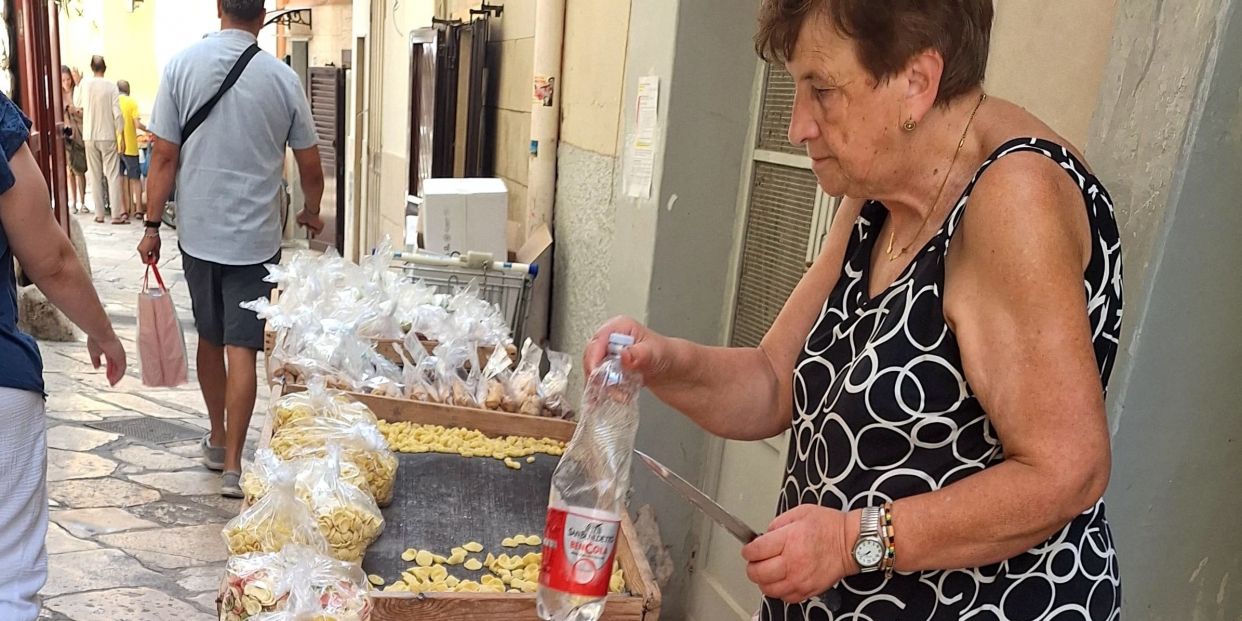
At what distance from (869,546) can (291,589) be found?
0.97 metres

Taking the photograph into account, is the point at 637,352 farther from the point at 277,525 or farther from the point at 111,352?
the point at 111,352

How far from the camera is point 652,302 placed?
11.1 ft

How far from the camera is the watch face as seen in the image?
113 centimetres

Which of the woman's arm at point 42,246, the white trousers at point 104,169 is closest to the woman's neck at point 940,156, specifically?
the woman's arm at point 42,246

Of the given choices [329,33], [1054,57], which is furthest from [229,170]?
[329,33]

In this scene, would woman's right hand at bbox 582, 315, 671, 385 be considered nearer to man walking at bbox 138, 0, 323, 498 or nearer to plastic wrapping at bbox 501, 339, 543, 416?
plastic wrapping at bbox 501, 339, 543, 416

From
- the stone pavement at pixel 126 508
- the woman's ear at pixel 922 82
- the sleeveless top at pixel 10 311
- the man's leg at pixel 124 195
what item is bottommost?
the man's leg at pixel 124 195

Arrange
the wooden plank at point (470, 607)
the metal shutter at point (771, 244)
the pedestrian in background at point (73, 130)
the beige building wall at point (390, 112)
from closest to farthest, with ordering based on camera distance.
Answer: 1. the wooden plank at point (470, 607)
2. the metal shutter at point (771, 244)
3. the beige building wall at point (390, 112)
4. the pedestrian in background at point (73, 130)

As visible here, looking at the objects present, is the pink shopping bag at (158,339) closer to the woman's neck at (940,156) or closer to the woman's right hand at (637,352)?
the woman's right hand at (637,352)

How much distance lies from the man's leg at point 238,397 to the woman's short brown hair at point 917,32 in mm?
3574

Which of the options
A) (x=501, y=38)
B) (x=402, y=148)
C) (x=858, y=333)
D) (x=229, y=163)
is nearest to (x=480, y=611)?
(x=858, y=333)

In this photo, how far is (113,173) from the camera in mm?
13453

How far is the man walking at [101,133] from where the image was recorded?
42.6 feet

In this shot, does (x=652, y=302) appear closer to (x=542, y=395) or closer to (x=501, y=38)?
(x=542, y=395)
